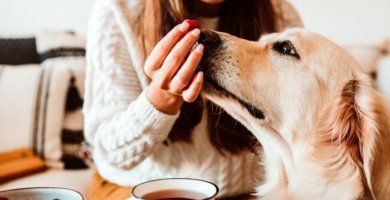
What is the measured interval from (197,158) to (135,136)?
169 millimetres

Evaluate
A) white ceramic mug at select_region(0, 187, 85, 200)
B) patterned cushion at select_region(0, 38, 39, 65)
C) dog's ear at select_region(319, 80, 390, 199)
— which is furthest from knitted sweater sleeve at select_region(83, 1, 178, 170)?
patterned cushion at select_region(0, 38, 39, 65)

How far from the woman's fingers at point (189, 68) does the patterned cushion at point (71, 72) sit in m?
0.83

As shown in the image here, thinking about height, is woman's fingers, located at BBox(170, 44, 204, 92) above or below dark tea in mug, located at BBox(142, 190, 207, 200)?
above

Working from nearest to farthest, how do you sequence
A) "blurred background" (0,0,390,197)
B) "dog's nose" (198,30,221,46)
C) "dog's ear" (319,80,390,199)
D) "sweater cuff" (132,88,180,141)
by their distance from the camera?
"dog's ear" (319,80,390,199), "dog's nose" (198,30,221,46), "sweater cuff" (132,88,180,141), "blurred background" (0,0,390,197)

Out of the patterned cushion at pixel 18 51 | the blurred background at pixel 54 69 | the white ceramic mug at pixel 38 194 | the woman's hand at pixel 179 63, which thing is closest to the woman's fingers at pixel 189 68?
the woman's hand at pixel 179 63

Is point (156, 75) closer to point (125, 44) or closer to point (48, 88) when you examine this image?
point (125, 44)

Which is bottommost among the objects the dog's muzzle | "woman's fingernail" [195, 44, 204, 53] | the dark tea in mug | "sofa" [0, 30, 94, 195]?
"sofa" [0, 30, 94, 195]

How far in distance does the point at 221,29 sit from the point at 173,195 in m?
0.56

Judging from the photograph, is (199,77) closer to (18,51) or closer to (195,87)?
(195,87)

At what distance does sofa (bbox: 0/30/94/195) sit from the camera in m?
1.35

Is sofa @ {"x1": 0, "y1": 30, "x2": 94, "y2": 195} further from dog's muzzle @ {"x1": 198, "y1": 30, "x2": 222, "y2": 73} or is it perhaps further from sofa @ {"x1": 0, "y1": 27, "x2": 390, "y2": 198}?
dog's muzzle @ {"x1": 198, "y1": 30, "x2": 222, "y2": 73}

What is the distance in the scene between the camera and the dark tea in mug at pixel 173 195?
468 millimetres

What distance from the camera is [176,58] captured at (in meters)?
0.67

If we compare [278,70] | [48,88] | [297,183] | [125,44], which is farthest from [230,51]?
[48,88]
